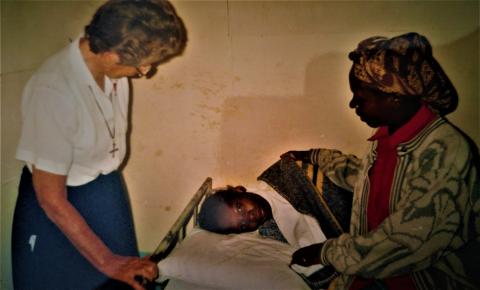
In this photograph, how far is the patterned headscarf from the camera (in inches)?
42.6

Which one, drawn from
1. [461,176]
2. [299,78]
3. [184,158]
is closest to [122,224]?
[184,158]

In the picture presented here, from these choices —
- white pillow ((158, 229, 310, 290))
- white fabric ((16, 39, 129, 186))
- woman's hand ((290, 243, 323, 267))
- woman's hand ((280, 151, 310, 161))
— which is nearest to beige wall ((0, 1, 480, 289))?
woman's hand ((280, 151, 310, 161))

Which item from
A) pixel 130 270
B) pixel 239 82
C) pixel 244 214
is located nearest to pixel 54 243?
pixel 130 270

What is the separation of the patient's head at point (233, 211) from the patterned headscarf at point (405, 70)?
2.14 ft

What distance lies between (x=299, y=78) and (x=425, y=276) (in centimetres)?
77

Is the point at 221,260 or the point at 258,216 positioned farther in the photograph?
the point at 258,216

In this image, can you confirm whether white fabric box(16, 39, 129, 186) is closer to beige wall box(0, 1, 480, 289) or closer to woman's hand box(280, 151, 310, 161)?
beige wall box(0, 1, 480, 289)

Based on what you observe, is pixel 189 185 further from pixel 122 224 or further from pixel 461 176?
pixel 461 176

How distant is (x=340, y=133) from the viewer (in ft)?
4.46

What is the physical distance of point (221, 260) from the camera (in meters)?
Result: 1.33

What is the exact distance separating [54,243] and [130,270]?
0.27 meters

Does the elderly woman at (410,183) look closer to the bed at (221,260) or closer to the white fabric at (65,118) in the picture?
the bed at (221,260)

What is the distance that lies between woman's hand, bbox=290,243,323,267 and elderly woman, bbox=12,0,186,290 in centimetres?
51

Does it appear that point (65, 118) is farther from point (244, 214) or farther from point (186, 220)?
point (244, 214)
